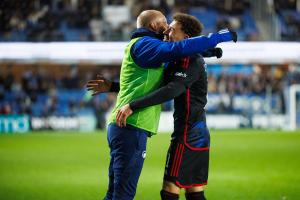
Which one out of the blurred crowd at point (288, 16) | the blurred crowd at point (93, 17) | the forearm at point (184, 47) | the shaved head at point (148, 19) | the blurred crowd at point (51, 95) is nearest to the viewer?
the forearm at point (184, 47)

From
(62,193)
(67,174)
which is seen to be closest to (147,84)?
(62,193)

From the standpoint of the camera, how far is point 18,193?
8.70 metres

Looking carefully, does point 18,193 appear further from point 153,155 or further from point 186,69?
point 153,155

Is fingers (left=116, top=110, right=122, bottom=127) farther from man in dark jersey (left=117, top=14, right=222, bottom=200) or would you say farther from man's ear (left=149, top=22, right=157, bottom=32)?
man's ear (left=149, top=22, right=157, bottom=32)

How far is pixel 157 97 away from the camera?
479 centimetres

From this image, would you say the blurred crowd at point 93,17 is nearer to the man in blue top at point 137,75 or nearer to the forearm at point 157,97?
the man in blue top at point 137,75

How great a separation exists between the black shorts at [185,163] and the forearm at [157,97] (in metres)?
0.52

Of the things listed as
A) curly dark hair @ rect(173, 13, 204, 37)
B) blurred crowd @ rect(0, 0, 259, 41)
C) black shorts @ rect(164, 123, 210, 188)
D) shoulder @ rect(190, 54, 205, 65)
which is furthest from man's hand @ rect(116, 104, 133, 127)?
blurred crowd @ rect(0, 0, 259, 41)

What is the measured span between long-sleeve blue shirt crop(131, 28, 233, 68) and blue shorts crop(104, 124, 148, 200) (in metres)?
0.58

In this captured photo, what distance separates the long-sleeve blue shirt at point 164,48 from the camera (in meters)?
4.77

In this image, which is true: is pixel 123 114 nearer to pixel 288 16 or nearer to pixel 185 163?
pixel 185 163

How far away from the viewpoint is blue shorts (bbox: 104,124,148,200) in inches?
190

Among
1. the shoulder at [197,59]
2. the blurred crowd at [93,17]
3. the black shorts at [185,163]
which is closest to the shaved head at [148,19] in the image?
the shoulder at [197,59]

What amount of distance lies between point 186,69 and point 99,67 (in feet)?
80.5
